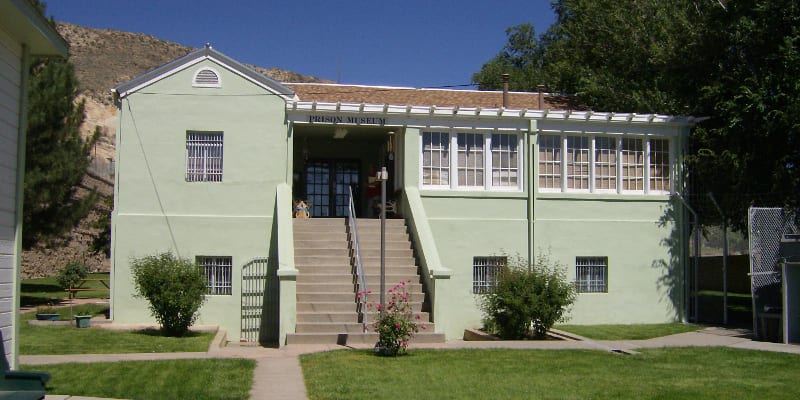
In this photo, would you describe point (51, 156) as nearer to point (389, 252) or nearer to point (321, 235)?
point (321, 235)

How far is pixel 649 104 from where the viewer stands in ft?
75.9

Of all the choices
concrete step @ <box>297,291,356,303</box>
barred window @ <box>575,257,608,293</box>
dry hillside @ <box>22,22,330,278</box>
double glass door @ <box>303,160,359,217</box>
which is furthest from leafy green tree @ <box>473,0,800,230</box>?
dry hillside @ <box>22,22,330,278</box>

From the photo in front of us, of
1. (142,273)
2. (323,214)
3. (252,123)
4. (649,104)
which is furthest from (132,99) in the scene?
(649,104)

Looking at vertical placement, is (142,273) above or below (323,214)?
below

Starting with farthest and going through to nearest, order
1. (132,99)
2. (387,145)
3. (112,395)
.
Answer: (387,145), (132,99), (112,395)

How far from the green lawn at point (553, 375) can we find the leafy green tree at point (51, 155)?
1661cm

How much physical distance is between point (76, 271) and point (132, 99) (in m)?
10.4

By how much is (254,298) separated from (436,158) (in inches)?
222

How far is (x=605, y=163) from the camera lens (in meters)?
21.6

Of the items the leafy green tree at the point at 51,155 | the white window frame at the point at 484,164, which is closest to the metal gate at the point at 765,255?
the white window frame at the point at 484,164

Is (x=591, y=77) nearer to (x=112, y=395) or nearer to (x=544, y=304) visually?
(x=544, y=304)

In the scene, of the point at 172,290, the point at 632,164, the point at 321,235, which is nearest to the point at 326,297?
the point at 321,235

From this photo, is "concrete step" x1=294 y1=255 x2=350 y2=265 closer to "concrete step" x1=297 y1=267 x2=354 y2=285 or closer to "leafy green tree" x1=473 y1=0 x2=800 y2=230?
"concrete step" x1=297 y1=267 x2=354 y2=285

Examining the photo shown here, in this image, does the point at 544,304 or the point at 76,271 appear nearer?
the point at 544,304
